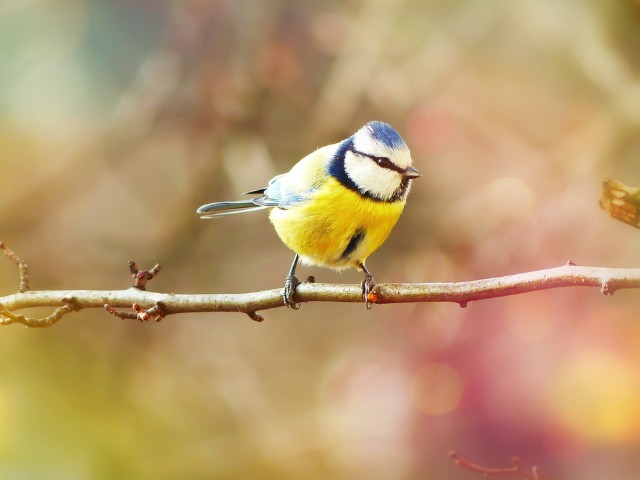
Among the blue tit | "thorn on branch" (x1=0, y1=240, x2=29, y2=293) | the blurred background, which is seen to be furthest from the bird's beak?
the blurred background

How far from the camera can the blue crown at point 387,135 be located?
98 cm

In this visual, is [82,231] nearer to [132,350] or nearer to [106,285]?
[106,285]

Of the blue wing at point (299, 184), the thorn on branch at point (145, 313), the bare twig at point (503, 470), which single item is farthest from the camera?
the blue wing at point (299, 184)

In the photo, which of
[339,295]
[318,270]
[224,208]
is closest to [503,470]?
[339,295]

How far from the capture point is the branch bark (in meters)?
0.68

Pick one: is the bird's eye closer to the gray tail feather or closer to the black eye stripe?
the black eye stripe

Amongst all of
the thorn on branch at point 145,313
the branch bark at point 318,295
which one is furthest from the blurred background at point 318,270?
the thorn on branch at point 145,313

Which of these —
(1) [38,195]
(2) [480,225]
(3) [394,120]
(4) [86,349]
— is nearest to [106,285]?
(4) [86,349]

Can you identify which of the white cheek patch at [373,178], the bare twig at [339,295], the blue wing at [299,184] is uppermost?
the blue wing at [299,184]

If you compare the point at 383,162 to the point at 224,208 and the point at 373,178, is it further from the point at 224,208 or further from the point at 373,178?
the point at 224,208

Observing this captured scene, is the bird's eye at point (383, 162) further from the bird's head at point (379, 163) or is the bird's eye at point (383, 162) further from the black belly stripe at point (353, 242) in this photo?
the black belly stripe at point (353, 242)

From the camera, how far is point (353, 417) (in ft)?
6.37

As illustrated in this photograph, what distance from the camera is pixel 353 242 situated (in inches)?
41.6

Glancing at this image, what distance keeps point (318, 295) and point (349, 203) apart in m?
0.23
